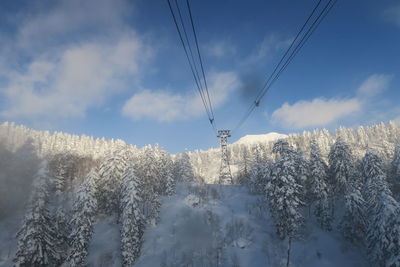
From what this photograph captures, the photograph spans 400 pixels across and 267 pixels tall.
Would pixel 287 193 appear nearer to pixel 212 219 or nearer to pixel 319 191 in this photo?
pixel 319 191

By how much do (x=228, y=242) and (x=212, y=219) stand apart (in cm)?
863

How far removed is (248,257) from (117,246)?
21.0 metres

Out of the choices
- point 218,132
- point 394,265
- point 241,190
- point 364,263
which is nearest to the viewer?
point 394,265

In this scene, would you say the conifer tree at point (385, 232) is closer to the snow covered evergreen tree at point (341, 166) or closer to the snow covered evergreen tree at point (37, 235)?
the snow covered evergreen tree at point (341, 166)

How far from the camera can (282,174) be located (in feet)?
112

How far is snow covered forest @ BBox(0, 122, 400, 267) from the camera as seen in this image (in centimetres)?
3069

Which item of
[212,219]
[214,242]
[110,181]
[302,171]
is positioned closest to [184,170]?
[212,219]

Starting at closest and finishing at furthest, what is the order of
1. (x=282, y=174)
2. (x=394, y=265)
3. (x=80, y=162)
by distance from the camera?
(x=394, y=265)
(x=282, y=174)
(x=80, y=162)

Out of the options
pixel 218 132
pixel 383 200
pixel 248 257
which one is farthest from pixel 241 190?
pixel 383 200

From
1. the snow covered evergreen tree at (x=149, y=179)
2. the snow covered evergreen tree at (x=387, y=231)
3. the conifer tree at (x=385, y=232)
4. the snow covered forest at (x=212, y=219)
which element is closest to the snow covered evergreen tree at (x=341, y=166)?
the snow covered forest at (x=212, y=219)

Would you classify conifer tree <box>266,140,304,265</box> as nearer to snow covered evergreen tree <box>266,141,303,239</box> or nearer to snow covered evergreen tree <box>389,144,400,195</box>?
snow covered evergreen tree <box>266,141,303,239</box>

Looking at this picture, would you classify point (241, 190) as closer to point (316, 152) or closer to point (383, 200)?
point (316, 152)

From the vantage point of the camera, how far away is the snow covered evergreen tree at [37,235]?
2923 cm

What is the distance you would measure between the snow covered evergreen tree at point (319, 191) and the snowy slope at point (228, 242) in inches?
90.5
